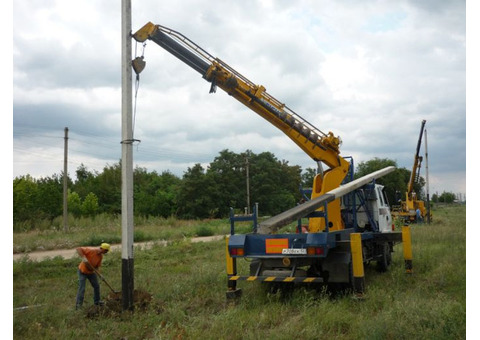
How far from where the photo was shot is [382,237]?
1161cm

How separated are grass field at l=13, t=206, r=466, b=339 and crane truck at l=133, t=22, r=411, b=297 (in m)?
0.48

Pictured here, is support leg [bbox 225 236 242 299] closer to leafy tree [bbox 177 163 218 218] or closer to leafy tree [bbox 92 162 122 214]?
leafy tree [bbox 177 163 218 218]

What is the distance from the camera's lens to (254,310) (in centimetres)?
779

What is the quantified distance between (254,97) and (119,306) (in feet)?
20.6

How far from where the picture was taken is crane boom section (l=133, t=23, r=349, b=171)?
10781mm

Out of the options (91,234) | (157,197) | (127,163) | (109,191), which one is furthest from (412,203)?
(109,191)

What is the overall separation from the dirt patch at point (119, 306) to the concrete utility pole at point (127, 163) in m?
0.16

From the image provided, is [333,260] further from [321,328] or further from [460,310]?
[460,310]

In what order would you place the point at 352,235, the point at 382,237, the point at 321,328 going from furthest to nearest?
the point at 382,237
the point at 352,235
the point at 321,328

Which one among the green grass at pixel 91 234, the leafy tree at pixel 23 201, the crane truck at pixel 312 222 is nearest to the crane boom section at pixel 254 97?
the crane truck at pixel 312 222

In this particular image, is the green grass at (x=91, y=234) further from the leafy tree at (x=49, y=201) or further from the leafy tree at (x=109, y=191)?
the leafy tree at (x=109, y=191)

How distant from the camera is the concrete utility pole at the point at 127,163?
325 inches

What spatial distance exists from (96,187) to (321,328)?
2157 inches

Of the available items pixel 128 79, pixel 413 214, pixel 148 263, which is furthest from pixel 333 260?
pixel 413 214
